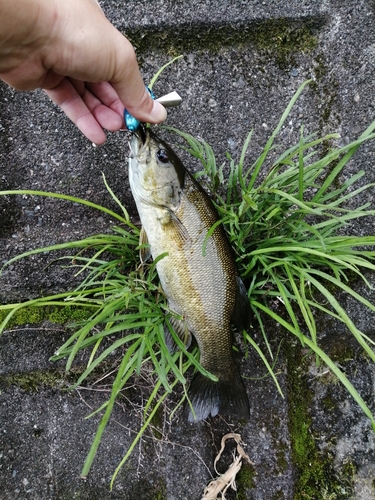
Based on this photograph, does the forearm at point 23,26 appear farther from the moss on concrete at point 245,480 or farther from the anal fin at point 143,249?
the moss on concrete at point 245,480

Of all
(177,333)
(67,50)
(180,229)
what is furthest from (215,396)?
(67,50)

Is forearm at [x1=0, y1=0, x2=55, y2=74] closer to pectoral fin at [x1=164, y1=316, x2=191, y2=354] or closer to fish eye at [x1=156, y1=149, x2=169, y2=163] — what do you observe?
fish eye at [x1=156, y1=149, x2=169, y2=163]

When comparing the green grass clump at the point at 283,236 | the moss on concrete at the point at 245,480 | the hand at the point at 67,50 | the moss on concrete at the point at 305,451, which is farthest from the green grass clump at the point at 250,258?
the moss on concrete at the point at 245,480

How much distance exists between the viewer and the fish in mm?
1576

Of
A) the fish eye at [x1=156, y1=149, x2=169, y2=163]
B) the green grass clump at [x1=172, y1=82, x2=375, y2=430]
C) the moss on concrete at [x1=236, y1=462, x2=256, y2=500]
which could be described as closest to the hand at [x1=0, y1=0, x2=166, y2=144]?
the fish eye at [x1=156, y1=149, x2=169, y2=163]

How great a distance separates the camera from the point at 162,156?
157 centimetres

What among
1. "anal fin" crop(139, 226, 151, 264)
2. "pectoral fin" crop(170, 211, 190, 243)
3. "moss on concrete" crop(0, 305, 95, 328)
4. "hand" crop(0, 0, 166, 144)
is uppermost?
"hand" crop(0, 0, 166, 144)

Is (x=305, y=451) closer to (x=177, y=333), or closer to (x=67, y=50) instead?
(x=177, y=333)

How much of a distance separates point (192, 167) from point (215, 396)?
94cm

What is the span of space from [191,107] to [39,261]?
3.01 ft

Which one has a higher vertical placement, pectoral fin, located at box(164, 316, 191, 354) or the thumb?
the thumb

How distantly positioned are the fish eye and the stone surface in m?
0.36

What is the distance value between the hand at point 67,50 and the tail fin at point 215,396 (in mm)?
989

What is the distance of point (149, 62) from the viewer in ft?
6.21
